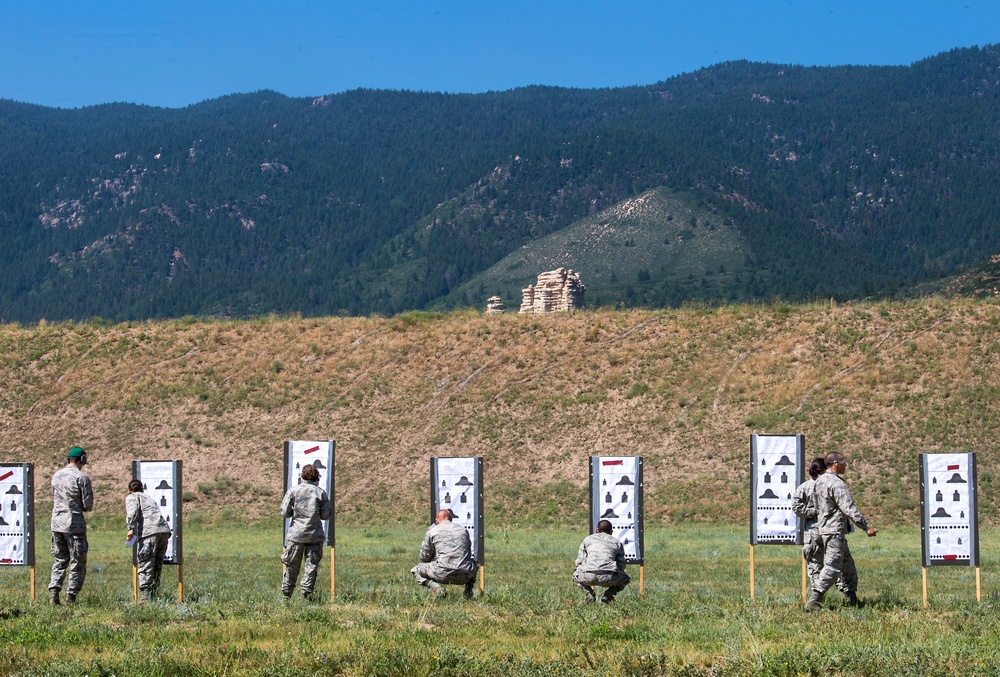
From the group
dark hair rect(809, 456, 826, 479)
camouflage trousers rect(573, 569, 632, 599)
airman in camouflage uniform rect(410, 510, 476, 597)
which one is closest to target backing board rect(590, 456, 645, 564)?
camouflage trousers rect(573, 569, 632, 599)

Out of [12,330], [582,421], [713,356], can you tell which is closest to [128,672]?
[582,421]

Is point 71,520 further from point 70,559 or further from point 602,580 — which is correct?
point 602,580

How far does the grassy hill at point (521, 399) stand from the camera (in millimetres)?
38750

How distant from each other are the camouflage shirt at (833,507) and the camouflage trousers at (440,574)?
4.44 metres

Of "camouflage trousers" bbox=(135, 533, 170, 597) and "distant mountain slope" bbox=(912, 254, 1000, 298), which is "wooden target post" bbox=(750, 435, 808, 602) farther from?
"distant mountain slope" bbox=(912, 254, 1000, 298)

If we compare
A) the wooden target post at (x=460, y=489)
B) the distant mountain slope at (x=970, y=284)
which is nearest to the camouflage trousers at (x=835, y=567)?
the wooden target post at (x=460, y=489)

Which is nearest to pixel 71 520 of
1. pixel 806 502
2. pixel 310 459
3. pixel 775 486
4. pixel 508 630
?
pixel 310 459

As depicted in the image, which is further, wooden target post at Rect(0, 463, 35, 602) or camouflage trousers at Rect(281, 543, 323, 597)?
wooden target post at Rect(0, 463, 35, 602)

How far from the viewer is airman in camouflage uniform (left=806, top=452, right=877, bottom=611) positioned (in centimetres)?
1502

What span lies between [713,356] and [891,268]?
325 ft

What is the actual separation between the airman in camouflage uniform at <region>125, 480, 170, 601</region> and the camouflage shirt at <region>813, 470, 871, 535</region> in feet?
27.8

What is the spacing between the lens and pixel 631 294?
11219 centimetres

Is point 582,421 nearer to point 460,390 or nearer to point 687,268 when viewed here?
point 460,390

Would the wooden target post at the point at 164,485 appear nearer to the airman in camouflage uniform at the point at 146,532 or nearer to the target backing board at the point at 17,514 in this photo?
the airman in camouflage uniform at the point at 146,532
